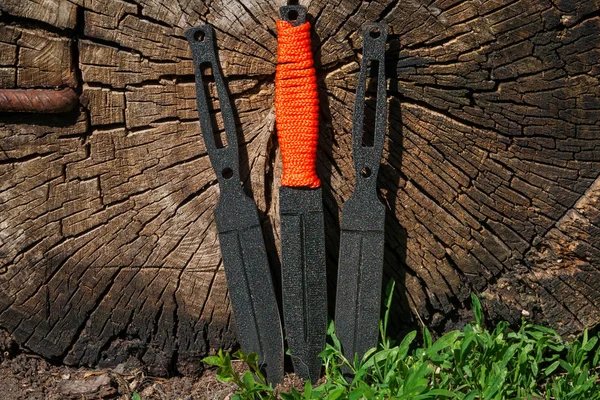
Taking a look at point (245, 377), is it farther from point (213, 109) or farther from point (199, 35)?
point (199, 35)

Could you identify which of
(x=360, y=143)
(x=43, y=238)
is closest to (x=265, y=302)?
(x=360, y=143)

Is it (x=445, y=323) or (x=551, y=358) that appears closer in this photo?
(x=551, y=358)

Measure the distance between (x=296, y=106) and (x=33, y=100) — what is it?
0.87m

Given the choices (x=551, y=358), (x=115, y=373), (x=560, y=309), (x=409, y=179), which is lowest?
(x=115, y=373)

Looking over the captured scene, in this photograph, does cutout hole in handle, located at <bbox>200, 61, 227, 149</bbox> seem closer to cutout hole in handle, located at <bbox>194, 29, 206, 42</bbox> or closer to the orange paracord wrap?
cutout hole in handle, located at <bbox>194, 29, 206, 42</bbox>

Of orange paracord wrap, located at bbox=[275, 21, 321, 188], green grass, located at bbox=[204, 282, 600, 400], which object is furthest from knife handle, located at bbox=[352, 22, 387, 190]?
green grass, located at bbox=[204, 282, 600, 400]

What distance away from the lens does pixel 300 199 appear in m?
2.27

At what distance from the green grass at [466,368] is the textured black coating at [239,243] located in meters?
0.09

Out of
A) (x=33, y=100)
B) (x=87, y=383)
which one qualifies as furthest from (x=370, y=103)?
(x=87, y=383)

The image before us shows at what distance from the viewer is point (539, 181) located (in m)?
2.26

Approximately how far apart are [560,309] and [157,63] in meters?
1.65

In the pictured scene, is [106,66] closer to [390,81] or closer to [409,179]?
[390,81]

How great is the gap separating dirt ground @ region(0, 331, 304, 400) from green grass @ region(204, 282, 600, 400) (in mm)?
225

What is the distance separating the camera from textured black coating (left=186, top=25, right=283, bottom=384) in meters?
2.20
